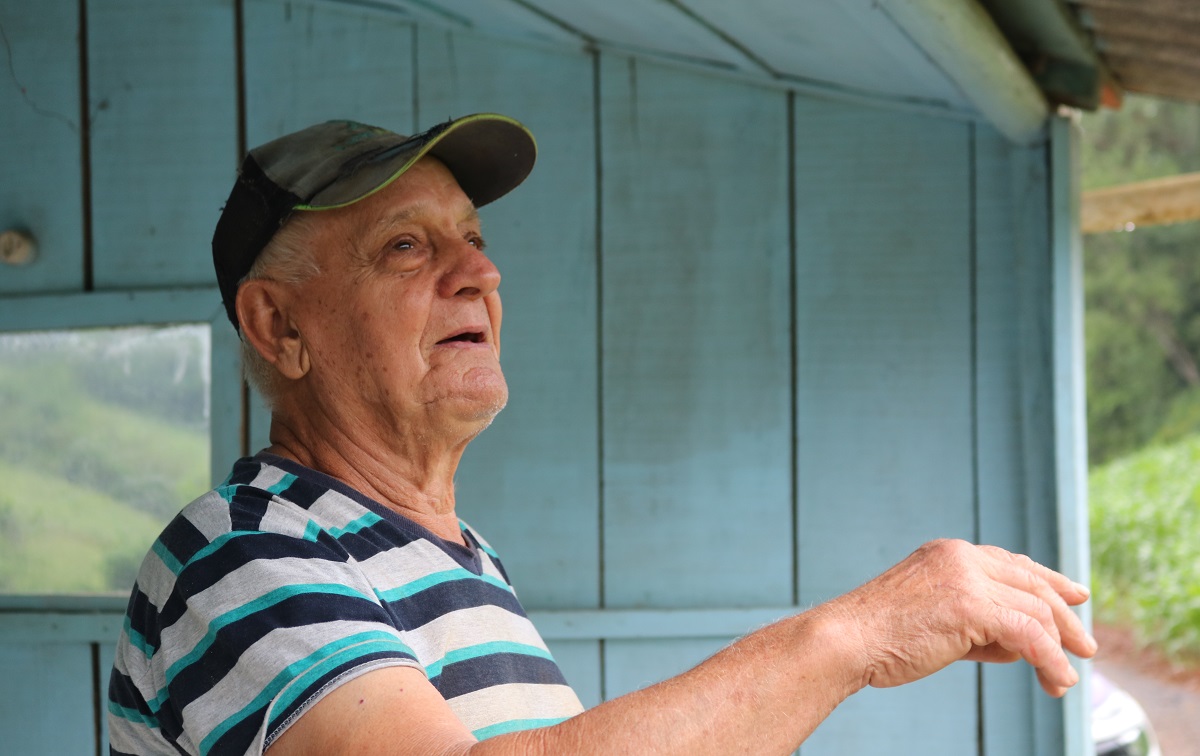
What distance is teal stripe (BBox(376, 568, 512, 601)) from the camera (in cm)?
112

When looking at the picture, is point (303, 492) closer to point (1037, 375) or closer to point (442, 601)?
point (442, 601)

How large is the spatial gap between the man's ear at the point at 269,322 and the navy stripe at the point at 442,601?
0.34 m

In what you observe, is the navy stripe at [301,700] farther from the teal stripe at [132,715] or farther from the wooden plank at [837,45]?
the wooden plank at [837,45]

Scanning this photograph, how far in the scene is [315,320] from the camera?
1.33m

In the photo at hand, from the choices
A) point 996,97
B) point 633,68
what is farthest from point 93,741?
point 996,97

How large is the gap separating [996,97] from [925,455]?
73 cm

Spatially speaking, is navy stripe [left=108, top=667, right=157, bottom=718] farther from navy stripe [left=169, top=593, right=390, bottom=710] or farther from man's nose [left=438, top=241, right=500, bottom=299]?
man's nose [left=438, top=241, right=500, bottom=299]


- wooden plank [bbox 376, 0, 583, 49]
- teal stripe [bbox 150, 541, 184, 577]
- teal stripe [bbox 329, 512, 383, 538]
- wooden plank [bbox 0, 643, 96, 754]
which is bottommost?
wooden plank [bbox 0, 643, 96, 754]

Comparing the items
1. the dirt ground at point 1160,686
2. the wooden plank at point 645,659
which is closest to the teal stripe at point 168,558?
the wooden plank at point 645,659

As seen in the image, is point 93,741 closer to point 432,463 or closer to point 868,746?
point 432,463

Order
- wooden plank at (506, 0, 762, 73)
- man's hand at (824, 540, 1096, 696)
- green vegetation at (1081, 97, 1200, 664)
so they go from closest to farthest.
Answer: man's hand at (824, 540, 1096, 696) → wooden plank at (506, 0, 762, 73) → green vegetation at (1081, 97, 1200, 664)

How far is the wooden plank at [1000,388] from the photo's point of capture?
7.22 ft

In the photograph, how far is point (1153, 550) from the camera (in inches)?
367

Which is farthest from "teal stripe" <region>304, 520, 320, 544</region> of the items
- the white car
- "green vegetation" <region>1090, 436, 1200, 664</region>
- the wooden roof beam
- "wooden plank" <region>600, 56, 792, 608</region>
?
"green vegetation" <region>1090, 436, 1200, 664</region>
